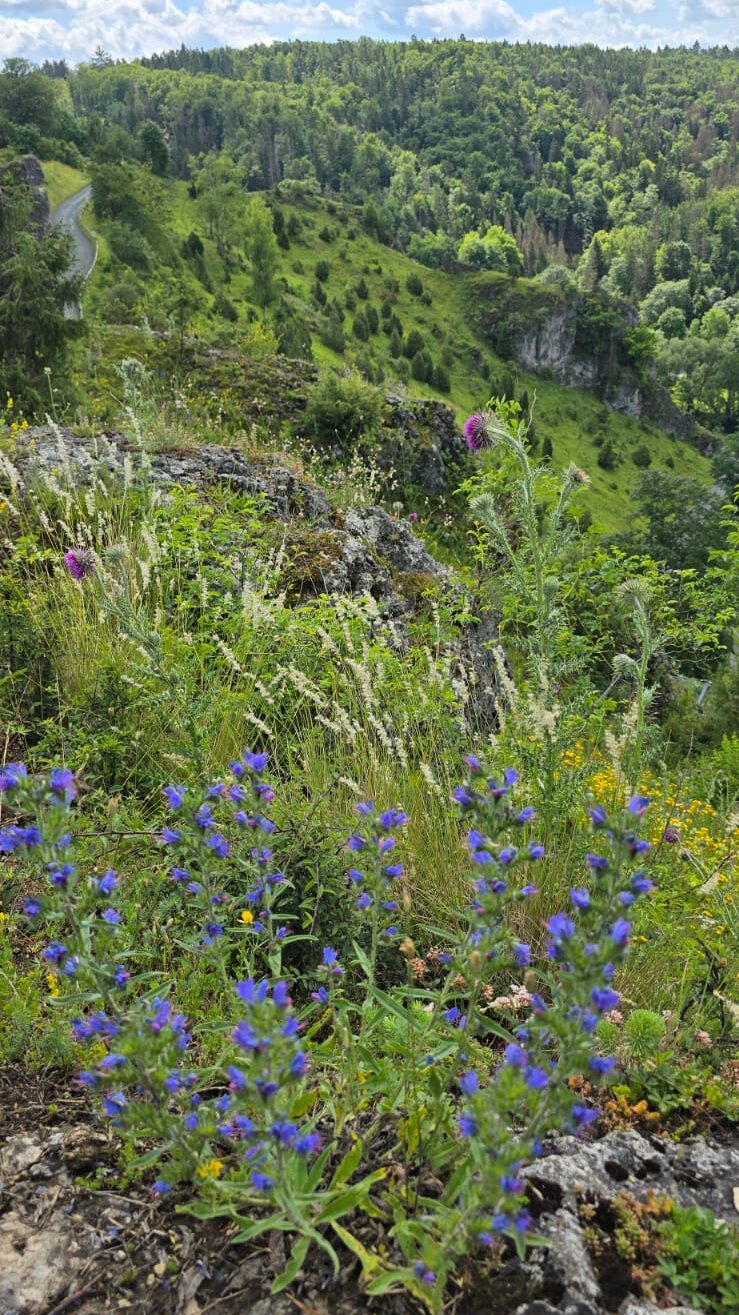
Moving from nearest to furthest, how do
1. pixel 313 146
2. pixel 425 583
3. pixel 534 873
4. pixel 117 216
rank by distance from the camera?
pixel 534 873
pixel 425 583
pixel 117 216
pixel 313 146

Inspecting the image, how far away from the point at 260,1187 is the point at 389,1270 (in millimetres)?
404

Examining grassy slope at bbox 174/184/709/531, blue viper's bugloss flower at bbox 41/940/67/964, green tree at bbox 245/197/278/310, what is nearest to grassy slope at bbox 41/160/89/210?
grassy slope at bbox 174/184/709/531

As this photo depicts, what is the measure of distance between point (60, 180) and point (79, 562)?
286 ft

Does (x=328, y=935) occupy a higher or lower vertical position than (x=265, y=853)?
lower

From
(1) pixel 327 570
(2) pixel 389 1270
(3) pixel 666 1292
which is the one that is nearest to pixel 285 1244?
(2) pixel 389 1270

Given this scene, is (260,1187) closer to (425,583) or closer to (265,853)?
(265,853)

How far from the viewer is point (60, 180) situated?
73500 mm

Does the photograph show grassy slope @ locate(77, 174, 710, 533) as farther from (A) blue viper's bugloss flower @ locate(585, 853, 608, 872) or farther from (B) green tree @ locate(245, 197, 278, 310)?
(A) blue viper's bugloss flower @ locate(585, 853, 608, 872)

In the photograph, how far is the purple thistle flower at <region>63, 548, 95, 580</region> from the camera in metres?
5.06

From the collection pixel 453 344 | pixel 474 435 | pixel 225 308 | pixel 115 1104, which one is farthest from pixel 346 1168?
pixel 453 344

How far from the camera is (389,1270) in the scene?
1.65 m

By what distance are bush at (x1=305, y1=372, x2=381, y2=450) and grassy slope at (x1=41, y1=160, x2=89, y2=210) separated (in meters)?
67.5

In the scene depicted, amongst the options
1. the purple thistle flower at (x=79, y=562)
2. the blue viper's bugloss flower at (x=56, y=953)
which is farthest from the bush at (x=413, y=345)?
the blue viper's bugloss flower at (x=56, y=953)

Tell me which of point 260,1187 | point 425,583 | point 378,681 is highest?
point 260,1187
